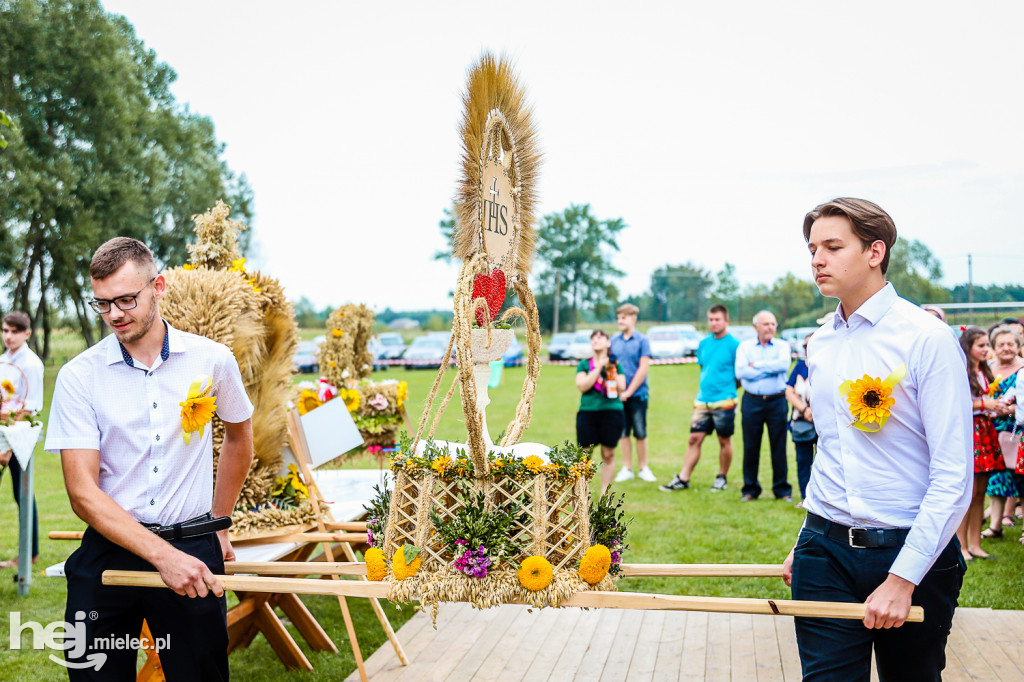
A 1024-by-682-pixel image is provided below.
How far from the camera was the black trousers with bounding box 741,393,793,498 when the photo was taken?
8.07 meters

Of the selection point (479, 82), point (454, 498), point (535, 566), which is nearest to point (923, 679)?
point (535, 566)

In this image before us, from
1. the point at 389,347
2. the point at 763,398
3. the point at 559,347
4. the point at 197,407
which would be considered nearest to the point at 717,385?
the point at 763,398

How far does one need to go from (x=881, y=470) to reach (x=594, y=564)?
2.88 ft

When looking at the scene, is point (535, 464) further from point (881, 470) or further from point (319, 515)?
point (319, 515)

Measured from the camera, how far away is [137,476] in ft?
8.23

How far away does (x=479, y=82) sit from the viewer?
2803mm

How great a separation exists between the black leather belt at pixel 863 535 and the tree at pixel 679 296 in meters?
43.3

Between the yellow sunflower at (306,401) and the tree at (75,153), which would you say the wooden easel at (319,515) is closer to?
the yellow sunflower at (306,401)

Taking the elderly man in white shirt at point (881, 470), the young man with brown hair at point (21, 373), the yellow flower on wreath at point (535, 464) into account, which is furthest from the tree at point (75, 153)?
the elderly man in white shirt at point (881, 470)

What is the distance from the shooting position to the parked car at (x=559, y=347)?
31328 millimetres

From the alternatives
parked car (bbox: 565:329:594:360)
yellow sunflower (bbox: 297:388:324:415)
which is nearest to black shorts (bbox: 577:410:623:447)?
yellow sunflower (bbox: 297:388:324:415)

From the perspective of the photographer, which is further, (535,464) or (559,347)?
(559,347)

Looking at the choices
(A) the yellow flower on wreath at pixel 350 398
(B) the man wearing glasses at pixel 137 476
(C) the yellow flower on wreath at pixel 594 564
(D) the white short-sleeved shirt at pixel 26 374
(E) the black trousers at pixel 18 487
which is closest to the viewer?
(B) the man wearing glasses at pixel 137 476

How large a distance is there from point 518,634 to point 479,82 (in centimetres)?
296
